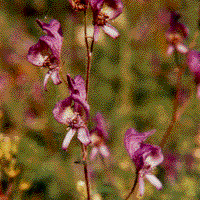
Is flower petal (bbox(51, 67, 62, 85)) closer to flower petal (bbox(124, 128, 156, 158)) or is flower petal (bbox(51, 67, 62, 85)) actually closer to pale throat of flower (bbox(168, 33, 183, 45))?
flower petal (bbox(124, 128, 156, 158))

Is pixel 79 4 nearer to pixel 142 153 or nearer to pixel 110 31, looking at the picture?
pixel 110 31

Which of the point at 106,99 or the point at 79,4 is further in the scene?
the point at 106,99

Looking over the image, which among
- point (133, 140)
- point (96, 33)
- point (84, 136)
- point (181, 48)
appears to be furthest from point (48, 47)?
point (181, 48)

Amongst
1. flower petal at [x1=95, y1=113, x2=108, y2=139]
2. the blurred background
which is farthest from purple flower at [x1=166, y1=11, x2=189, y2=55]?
the blurred background

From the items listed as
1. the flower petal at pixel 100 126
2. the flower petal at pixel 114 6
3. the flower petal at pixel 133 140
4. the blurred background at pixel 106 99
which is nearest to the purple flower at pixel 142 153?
the flower petal at pixel 133 140

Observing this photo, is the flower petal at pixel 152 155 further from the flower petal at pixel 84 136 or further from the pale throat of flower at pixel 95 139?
the pale throat of flower at pixel 95 139

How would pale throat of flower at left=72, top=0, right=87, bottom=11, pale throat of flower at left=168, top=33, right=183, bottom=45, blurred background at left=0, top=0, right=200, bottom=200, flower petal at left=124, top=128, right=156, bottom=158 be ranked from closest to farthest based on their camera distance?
pale throat of flower at left=72, top=0, right=87, bottom=11, flower petal at left=124, top=128, right=156, bottom=158, pale throat of flower at left=168, top=33, right=183, bottom=45, blurred background at left=0, top=0, right=200, bottom=200
